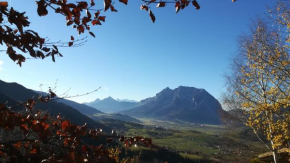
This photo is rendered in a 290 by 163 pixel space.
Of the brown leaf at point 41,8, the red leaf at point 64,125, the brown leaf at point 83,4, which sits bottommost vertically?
the red leaf at point 64,125

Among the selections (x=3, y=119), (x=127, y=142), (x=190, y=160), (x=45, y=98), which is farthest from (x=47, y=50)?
(x=190, y=160)

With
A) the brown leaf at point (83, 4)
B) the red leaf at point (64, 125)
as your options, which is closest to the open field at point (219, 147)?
the red leaf at point (64, 125)

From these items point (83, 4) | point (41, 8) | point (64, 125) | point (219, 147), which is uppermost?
point (83, 4)

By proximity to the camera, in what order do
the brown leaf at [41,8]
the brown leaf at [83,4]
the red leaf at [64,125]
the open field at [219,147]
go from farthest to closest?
1. the open field at [219,147]
2. the red leaf at [64,125]
3. the brown leaf at [83,4]
4. the brown leaf at [41,8]

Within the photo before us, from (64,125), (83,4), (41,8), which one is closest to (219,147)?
(64,125)

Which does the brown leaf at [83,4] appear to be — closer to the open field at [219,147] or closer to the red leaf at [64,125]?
the red leaf at [64,125]

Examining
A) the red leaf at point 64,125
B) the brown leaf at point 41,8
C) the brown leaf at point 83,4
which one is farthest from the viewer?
the red leaf at point 64,125

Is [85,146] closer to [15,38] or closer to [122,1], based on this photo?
[15,38]

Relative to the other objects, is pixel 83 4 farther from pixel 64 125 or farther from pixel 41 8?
pixel 64 125

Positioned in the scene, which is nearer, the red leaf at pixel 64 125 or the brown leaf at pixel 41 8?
the brown leaf at pixel 41 8

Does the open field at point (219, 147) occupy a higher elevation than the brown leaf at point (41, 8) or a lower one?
lower

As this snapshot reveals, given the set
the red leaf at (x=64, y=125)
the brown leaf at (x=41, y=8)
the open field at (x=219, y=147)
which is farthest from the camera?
the open field at (x=219, y=147)

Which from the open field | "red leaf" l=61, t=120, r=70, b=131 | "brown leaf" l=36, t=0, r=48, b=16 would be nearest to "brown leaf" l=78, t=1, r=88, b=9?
"brown leaf" l=36, t=0, r=48, b=16

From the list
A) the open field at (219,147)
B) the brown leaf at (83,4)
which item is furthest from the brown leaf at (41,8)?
the open field at (219,147)
